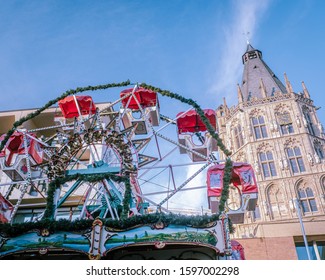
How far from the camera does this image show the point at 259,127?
4519 cm

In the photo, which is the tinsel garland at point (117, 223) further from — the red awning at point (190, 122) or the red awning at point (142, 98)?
the red awning at point (142, 98)

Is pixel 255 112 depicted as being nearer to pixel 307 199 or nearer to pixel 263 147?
pixel 263 147

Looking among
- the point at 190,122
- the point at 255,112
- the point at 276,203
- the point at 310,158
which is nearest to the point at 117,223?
the point at 190,122

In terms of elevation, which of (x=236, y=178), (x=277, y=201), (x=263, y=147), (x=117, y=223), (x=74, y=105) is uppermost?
(x=263, y=147)

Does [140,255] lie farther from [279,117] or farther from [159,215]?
[279,117]

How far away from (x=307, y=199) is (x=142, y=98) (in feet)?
89.6

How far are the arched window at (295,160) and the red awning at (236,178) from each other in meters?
29.2

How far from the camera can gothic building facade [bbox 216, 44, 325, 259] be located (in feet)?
124

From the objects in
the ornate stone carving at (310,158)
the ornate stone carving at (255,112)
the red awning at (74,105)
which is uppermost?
the ornate stone carving at (255,112)

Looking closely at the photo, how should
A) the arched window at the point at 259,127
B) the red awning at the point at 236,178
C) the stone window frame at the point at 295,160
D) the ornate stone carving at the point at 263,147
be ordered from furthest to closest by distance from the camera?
the arched window at the point at 259,127
the ornate stone carving at the point at 263,147
the stone window frame at the point at 295,160
the red awning at the point at 236,178

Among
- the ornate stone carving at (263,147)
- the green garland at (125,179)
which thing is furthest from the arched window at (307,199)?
the green garland at (125,179)

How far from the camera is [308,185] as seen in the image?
38.8 meters

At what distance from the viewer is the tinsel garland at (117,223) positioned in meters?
11.2
